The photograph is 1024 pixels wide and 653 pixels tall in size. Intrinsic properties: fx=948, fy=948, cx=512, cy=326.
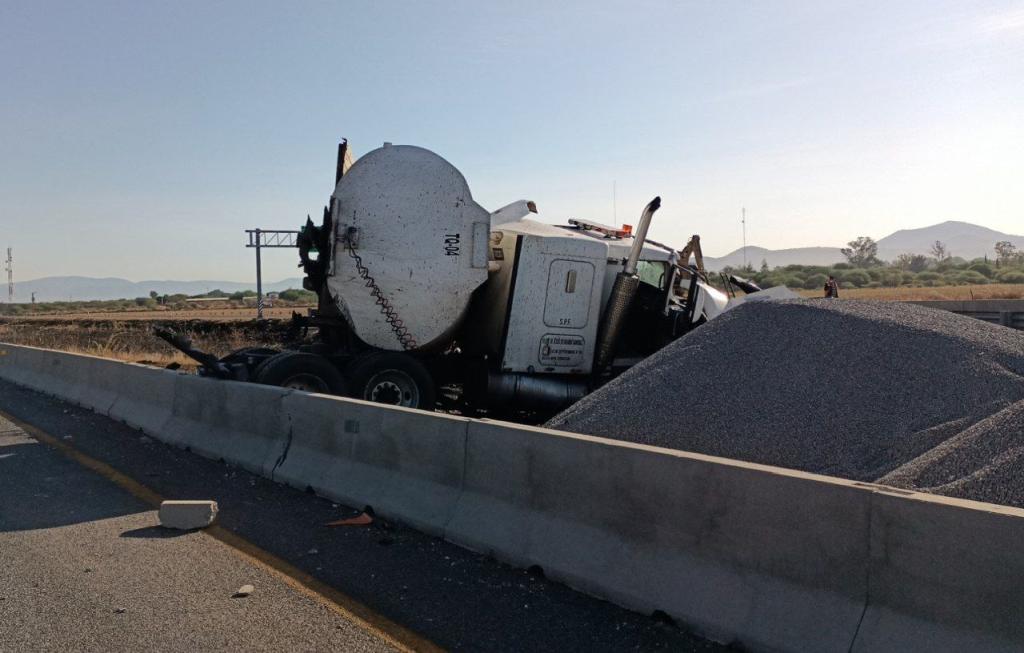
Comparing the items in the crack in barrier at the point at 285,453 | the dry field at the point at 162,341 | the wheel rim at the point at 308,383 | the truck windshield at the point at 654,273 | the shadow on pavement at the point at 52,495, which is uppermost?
the truck windshield at the point at 654,273

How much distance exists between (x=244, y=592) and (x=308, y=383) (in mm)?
6710

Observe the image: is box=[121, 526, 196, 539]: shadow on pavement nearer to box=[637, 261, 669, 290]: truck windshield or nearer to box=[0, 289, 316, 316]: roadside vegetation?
box=[637, 261, 669, 290]: truck windshield

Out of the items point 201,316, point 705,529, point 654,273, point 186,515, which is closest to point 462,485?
point 186,515

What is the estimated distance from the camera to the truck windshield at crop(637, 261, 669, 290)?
44.1 ft

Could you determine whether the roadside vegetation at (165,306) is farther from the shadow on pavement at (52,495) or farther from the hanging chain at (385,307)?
the shadow on pavement at (52,495)

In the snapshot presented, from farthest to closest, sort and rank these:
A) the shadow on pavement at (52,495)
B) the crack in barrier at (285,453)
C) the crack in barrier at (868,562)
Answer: the crack in barrier at (285,453), the shadow on pavement at (52,495), the crack in barrier at (868,562)

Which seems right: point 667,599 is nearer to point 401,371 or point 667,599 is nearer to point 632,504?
point 632,504

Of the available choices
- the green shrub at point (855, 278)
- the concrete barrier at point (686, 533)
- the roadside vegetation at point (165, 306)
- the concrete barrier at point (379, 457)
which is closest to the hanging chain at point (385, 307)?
the concrete barrier at point (379, 457)

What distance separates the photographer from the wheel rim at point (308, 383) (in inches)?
473

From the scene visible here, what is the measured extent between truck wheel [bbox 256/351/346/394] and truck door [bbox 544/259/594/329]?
2.88 meters

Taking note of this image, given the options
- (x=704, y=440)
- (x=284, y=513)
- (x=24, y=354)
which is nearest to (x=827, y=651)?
(x=704, y=440)

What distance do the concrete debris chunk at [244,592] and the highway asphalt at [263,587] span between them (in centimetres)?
4

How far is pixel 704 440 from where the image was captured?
786 centimetres

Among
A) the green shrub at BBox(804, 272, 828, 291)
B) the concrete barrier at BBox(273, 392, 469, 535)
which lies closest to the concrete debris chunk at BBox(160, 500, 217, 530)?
the concrete barrier at BBox(273, 392, 469, 535)
